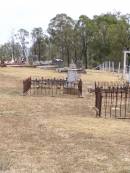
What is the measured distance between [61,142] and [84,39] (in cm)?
7684

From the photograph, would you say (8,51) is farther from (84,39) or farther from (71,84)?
(71,84)

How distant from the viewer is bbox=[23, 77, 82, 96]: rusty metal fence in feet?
84.6

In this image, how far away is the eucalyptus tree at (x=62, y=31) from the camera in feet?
294

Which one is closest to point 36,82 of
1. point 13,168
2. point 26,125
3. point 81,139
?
point 26,125

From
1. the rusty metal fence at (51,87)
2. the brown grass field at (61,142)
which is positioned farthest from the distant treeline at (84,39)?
the brown grass field at (61,142)

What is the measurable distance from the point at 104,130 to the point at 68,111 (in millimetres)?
4834

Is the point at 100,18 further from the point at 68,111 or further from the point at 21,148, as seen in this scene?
the point at 21,148

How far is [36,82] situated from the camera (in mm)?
28281

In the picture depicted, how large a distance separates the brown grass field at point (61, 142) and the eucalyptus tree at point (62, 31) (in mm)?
72021

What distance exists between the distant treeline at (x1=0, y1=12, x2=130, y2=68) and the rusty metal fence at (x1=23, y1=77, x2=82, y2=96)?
156 ft

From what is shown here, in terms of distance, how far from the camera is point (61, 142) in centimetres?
1138

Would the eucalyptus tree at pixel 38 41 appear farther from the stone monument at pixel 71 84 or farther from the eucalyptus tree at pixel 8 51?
the stone monument at pixel 71 84

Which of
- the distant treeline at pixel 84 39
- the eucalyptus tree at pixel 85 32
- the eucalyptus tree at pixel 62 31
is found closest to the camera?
the distant treeline at pixel 84 39

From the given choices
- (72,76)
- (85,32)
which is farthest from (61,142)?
(85,32)
